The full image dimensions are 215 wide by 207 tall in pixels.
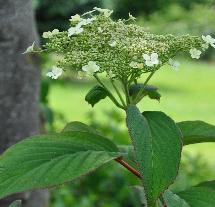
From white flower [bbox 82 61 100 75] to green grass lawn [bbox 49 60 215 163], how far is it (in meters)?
5.47

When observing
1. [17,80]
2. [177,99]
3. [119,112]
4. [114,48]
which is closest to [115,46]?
[114,48]

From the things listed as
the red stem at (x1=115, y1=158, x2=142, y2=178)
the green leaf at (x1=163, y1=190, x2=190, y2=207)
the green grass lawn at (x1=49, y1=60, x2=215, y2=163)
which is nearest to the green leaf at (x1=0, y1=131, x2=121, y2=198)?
the red stem at (x1=115, y1=158, x2=142, y2=178)

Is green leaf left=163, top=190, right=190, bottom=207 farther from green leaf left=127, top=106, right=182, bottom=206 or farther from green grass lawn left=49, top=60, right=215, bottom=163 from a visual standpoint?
green grass lawn left=49, top=60, right=215, bottom=163

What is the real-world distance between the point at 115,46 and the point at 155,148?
20 cm

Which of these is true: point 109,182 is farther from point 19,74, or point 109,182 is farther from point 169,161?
point 169,161

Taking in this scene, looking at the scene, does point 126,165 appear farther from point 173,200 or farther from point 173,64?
point 173,64

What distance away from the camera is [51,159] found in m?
1.32

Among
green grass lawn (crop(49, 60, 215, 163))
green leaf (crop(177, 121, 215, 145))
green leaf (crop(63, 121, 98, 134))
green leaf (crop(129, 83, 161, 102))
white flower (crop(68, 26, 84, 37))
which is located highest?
green grass lawn (crop(49, 60, 215, 163))

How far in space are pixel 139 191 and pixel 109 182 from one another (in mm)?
1972

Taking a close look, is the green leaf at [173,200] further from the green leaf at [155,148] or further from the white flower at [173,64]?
the white flower at [173,64]

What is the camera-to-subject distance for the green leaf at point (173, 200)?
4.46 ft

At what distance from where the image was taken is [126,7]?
15852 mm

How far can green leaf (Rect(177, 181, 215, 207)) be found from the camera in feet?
4.48

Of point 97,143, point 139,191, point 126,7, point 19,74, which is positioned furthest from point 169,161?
point 126,7
